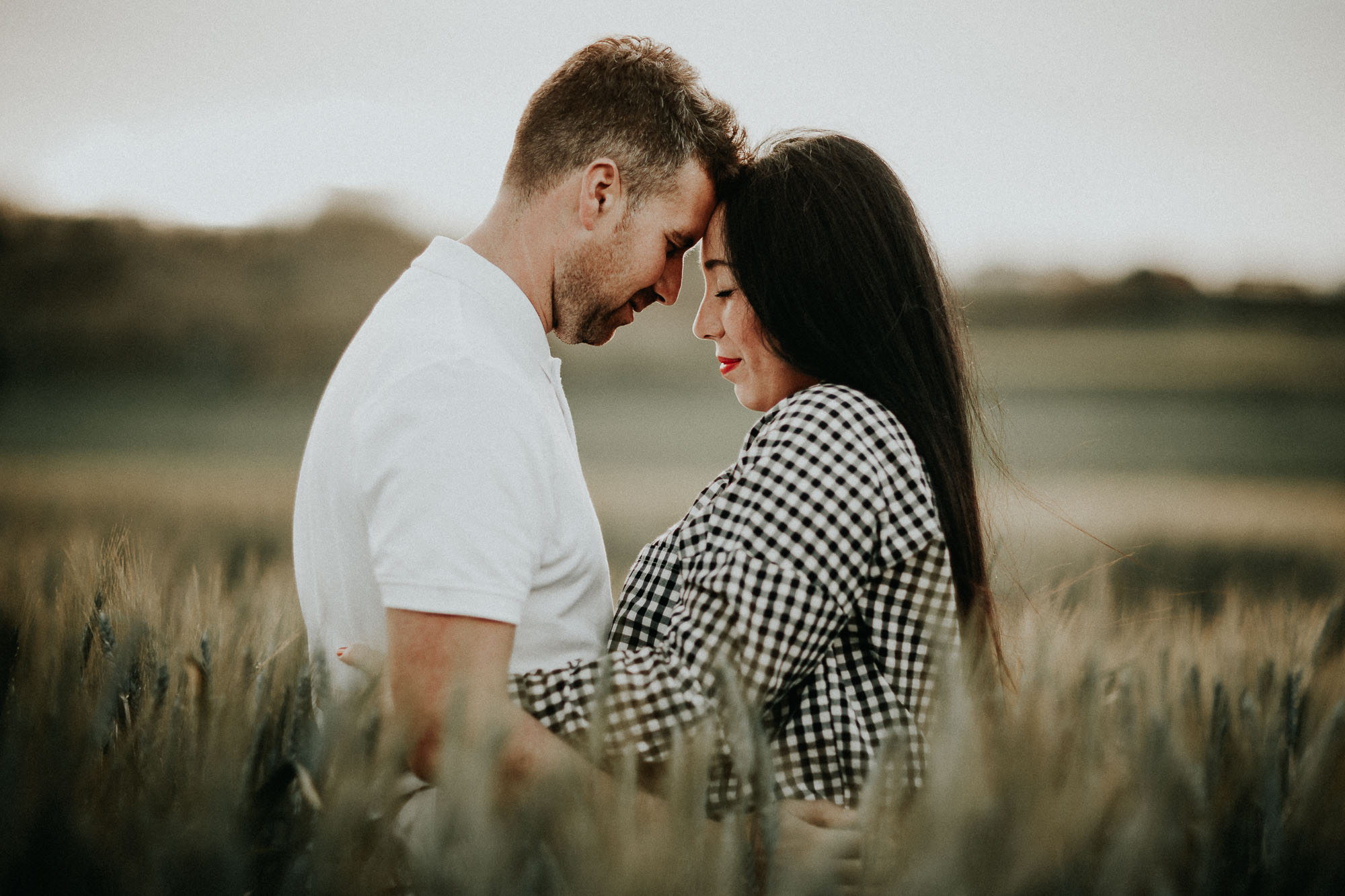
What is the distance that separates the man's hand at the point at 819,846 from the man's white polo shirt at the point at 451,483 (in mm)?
430

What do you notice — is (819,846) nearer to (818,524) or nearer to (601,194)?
(818,524)

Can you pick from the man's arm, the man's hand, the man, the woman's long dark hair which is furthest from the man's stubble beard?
the man's hand

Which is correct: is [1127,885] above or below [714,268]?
below

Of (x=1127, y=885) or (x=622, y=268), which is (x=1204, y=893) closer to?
(x=1127, y=885)

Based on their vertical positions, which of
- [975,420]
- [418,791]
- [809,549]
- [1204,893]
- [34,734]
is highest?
[975,420]

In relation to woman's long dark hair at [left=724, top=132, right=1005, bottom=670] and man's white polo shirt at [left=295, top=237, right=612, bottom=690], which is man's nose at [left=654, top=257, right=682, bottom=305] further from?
man's white polo shirt at [left=295, top=237, right=612, bottom=690]

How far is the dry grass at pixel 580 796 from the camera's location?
685 millimetres

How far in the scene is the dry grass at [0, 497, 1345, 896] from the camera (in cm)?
69

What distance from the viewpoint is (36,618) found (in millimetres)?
1163

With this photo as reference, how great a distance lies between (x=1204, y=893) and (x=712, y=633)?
0.58 meters

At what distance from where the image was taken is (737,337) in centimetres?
164

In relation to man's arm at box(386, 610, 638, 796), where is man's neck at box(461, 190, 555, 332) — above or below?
above

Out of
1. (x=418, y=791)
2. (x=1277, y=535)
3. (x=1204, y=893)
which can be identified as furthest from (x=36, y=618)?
(x=1277, y=535)

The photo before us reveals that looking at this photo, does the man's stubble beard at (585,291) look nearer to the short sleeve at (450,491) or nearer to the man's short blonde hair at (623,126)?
the man's short blonde hair at (623,126)
